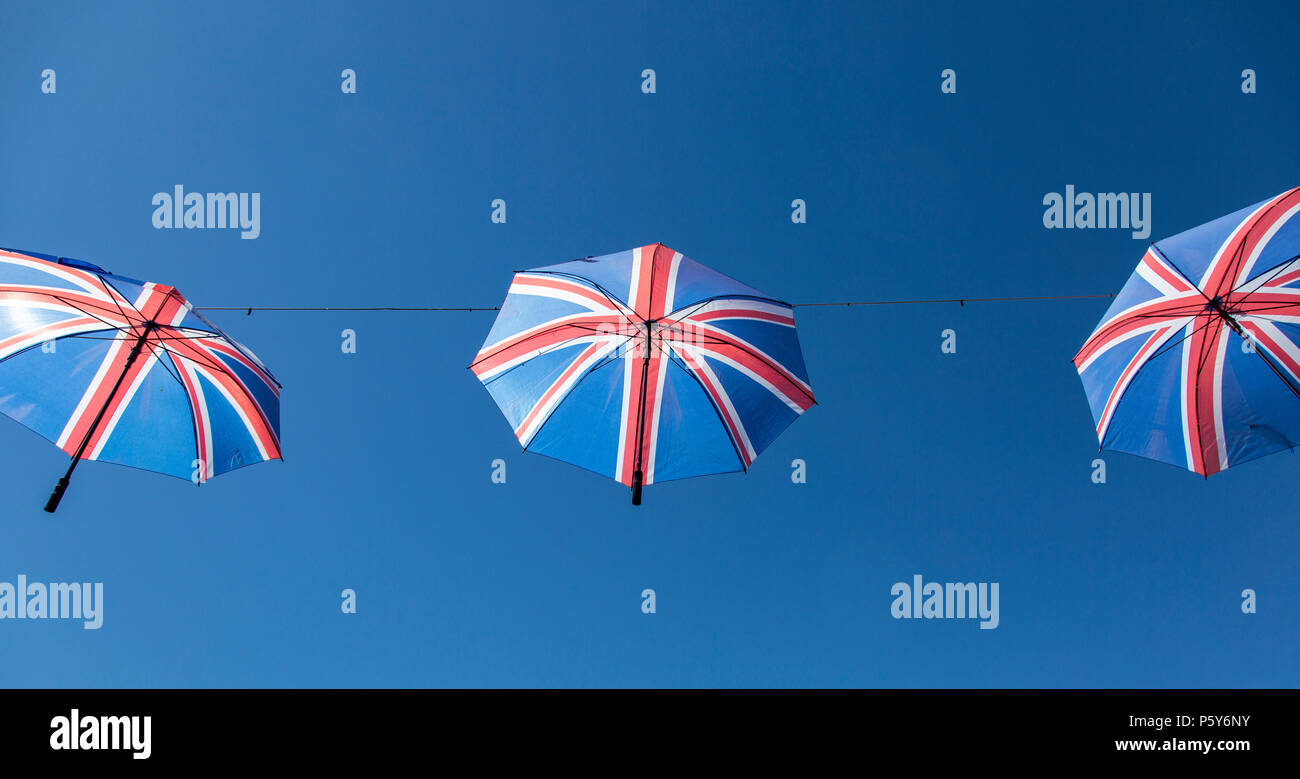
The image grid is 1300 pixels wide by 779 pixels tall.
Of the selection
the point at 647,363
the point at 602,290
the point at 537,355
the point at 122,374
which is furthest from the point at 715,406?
the point at 122,374

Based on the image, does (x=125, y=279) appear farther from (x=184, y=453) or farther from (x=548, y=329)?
(x=548, y=329)

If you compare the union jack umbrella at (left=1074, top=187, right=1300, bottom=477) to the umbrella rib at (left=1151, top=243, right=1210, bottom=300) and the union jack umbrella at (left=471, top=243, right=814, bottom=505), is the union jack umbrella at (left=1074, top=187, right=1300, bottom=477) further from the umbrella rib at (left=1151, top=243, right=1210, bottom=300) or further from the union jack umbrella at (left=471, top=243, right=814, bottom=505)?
the union jack umbrella at (left=471, top=243, right=814, bottom=505)

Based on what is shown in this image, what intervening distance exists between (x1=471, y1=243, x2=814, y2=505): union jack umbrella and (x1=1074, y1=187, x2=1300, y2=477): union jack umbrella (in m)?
2.96

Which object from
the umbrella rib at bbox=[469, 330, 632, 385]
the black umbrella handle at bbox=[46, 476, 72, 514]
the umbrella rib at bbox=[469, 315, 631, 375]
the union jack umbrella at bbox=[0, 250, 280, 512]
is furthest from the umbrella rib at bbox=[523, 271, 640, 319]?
the black umbrella handle at bbox=[46, 476, 72, 514]

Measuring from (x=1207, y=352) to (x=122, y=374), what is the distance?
971 cm

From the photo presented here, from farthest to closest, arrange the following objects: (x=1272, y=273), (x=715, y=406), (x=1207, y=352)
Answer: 1. (x=715, y=406)
2. (x=1207, y=352)
3. (x=1272, y=273)

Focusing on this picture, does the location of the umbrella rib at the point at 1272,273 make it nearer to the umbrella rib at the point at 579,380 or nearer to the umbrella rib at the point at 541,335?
the umbrella rib at the point at 579,380

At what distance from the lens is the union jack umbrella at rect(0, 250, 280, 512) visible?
22.0 feet

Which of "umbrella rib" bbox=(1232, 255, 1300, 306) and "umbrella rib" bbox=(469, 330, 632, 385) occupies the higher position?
"umbrella rib" bbox=(1232, 255, 1300, 306)

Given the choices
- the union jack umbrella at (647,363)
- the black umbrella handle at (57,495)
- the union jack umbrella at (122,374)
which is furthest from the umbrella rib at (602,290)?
the black umbrella handle at (57,495)

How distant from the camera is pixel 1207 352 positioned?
7.21 meters

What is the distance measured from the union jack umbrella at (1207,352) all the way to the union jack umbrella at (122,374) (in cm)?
789

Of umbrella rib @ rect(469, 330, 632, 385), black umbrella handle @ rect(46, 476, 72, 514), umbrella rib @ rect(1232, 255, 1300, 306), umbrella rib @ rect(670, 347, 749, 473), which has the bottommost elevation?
black umbrella handle @ rect(46, 476, 72, 514)

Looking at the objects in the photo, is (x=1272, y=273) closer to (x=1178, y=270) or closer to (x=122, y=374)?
(x=1178, y=270)
